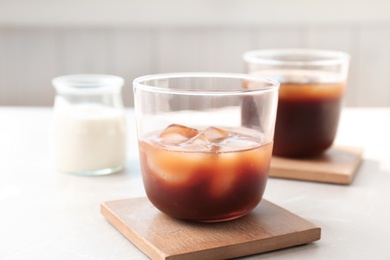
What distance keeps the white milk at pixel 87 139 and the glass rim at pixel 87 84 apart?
0.10 feet

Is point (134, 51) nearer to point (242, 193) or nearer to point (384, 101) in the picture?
point (384, 101)

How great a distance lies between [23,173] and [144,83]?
38 centimetres

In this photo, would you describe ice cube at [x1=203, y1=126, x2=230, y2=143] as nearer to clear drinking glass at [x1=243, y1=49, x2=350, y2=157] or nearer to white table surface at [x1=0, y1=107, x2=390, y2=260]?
white table surface at [x1=0, y1=107, x2=390, y2=260]

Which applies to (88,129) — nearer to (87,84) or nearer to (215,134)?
(87,84)

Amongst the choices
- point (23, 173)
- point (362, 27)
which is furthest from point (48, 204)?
point (362, 27)

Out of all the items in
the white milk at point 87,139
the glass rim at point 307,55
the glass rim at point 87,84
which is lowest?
the white milk at point 87,139

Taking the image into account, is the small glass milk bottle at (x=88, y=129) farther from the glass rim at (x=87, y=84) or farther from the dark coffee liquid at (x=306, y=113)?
the dark coffee liquid at (x=306, y=113)

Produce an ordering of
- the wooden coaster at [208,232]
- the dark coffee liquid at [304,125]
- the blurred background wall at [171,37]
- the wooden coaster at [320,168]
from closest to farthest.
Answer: the wooden coaster at [208,232]
the wooden coaster at [320,168]
the dark coffee liquid at [304,125]
the blurred background wall at [171,37]

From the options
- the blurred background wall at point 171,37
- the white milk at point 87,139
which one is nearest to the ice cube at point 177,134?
the white milk at point 87,139

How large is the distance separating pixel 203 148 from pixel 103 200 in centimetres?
26

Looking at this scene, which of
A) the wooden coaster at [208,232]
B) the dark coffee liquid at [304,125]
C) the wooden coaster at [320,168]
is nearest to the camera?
the wooden coaster at [208,232]

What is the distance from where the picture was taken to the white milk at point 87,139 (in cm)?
121

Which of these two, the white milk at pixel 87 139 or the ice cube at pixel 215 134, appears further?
the white milk at pixel 87 139

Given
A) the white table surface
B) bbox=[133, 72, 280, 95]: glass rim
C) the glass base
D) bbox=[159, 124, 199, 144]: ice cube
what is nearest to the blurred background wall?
the white table surface
